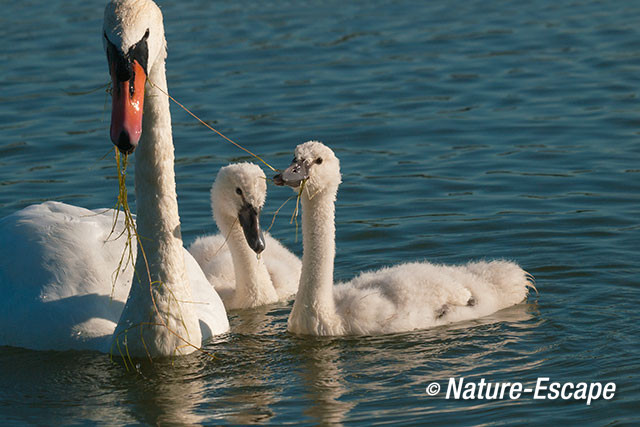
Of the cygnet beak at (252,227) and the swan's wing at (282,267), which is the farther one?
the swan's wing at (282,267)

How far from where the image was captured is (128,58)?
21.9 feet

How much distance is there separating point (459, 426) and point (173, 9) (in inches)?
576

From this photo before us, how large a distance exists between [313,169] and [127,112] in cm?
193

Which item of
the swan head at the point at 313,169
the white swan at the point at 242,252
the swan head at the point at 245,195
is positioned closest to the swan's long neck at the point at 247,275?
the white swan at the point at 242,252

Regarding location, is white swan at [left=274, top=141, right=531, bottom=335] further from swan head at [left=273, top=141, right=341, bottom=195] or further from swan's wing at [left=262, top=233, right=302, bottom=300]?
swan's wing at [left=262, top=233, right=302, bottom=300]

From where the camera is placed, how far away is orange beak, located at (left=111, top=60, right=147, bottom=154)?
648cm

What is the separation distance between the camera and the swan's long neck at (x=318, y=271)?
8320 mm

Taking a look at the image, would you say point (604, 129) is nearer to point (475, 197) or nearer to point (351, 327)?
point (475, 197)

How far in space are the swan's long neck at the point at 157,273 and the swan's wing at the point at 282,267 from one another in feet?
7.12

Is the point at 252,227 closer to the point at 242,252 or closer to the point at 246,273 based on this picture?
the point at 242,252

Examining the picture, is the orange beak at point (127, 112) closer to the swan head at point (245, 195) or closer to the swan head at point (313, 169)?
the swan head at point (313, 169)

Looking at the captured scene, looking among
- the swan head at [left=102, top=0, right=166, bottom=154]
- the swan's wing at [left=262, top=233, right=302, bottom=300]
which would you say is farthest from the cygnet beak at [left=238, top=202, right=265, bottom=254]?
the swan head at [left=102, top=0, right=166, bottom=154]

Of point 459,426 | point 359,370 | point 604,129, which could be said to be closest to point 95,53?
point 604,129

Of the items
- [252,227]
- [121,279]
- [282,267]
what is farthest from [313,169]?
[282,267]
